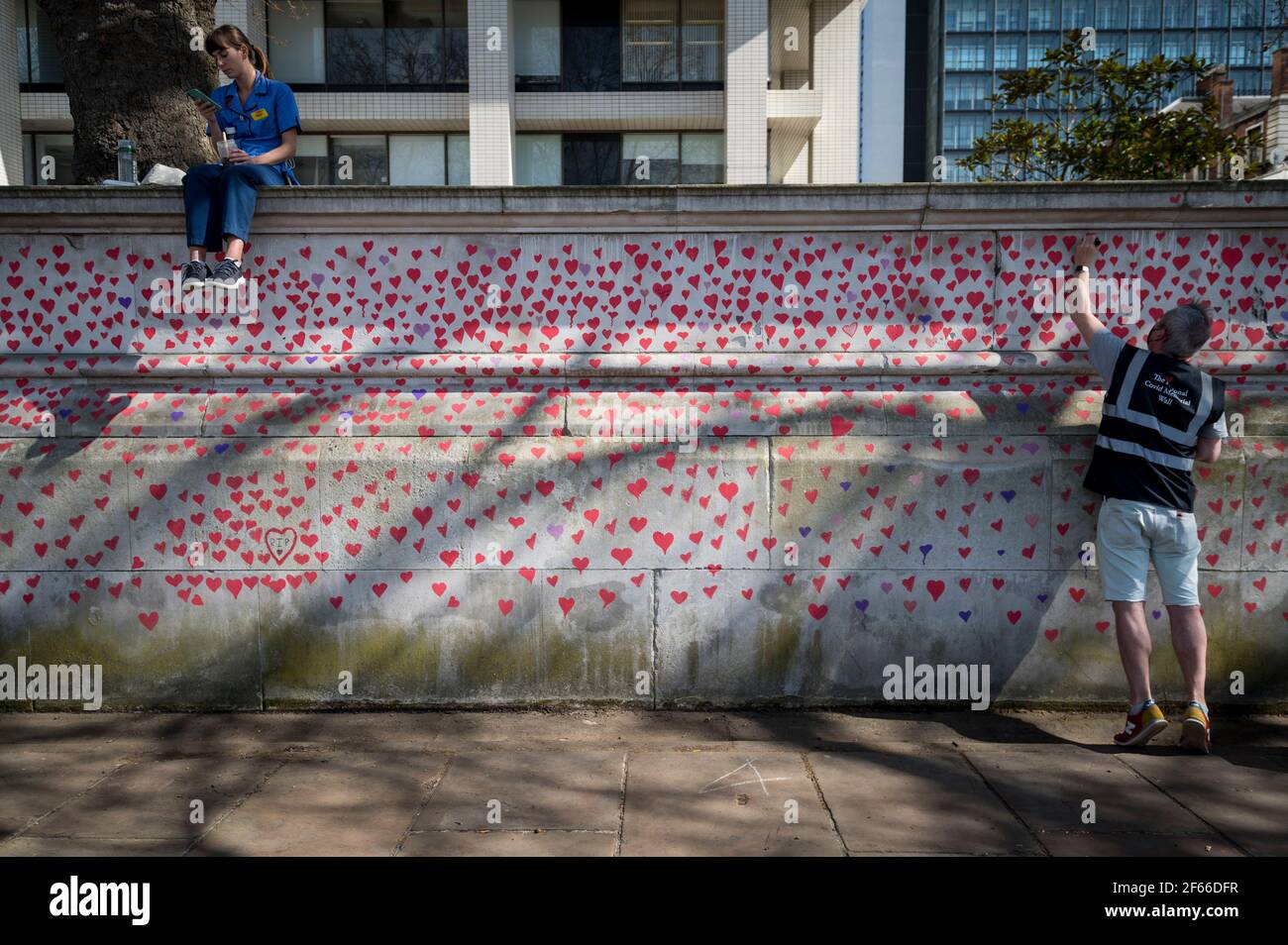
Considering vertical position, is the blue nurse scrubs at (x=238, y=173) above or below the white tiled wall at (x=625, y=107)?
below

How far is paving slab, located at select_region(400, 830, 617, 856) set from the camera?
3727 mm

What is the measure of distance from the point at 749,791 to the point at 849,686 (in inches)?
55.1

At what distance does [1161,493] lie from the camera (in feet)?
16.2

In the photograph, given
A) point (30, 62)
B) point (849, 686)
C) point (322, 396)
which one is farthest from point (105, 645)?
point (30, 62)

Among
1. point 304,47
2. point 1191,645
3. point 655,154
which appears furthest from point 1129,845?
point 304,47

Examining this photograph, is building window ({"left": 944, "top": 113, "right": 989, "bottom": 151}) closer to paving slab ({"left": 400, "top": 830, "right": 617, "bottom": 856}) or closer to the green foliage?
the green foliage

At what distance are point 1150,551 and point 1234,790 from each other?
4.03ft

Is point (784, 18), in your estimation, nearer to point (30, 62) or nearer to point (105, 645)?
point (30, 62)

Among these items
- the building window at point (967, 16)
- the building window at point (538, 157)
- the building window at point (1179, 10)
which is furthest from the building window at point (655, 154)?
the building window at point (1179, 10)

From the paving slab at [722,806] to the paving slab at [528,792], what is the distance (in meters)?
0.13

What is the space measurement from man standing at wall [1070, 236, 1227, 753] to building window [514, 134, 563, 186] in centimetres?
2035

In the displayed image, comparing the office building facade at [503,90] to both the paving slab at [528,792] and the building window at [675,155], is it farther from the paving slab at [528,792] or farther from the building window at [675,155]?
the paving slab at [528,792]

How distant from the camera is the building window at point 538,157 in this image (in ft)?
77.3

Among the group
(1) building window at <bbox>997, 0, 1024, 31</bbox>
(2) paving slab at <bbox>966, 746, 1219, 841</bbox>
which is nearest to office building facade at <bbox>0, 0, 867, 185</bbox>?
(2) paving slab at <bbox>966, 746, 1219, 841</bbox>
